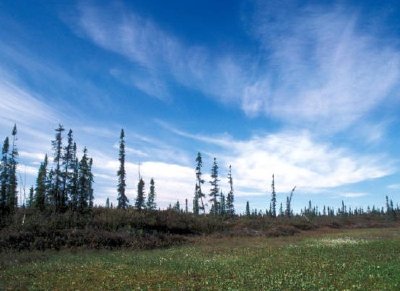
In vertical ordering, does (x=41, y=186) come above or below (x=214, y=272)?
above

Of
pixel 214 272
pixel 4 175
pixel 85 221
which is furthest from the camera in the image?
pixel 4 175

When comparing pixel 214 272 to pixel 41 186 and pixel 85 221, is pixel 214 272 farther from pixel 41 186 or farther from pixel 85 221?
pixel 41 186

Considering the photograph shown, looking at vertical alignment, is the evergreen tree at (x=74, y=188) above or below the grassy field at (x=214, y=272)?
above

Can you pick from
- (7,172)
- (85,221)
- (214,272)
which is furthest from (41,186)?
(214,272)

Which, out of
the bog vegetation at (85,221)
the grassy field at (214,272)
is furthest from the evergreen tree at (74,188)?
the grassy field at (214,272)

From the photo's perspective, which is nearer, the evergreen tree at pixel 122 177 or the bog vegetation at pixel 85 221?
the bog vegetation at pixel 85 221

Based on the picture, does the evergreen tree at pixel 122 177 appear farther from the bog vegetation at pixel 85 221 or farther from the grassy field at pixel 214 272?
the grassy field at pixel 214 272

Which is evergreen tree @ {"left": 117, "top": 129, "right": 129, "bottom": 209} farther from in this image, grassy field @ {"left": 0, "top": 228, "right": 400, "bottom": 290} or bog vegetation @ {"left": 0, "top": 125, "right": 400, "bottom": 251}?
grassy field @ {"left": 0, "top": 228, "right": 400, "bottom": 290}

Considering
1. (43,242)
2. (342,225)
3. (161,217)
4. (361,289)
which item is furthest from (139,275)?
(342,225)

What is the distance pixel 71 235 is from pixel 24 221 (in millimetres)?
8924

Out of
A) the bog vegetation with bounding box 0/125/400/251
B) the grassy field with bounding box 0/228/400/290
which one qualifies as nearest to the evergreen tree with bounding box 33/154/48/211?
the bog vegetation with bounding box 0/125/400/251

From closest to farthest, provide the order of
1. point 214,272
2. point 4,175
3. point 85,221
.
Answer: point 214,272 → point 85,221 → point 4,175

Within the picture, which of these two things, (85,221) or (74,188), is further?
(74,188)

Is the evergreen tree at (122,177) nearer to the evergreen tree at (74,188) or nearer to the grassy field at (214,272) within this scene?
the evergreen tree at (74,188)
